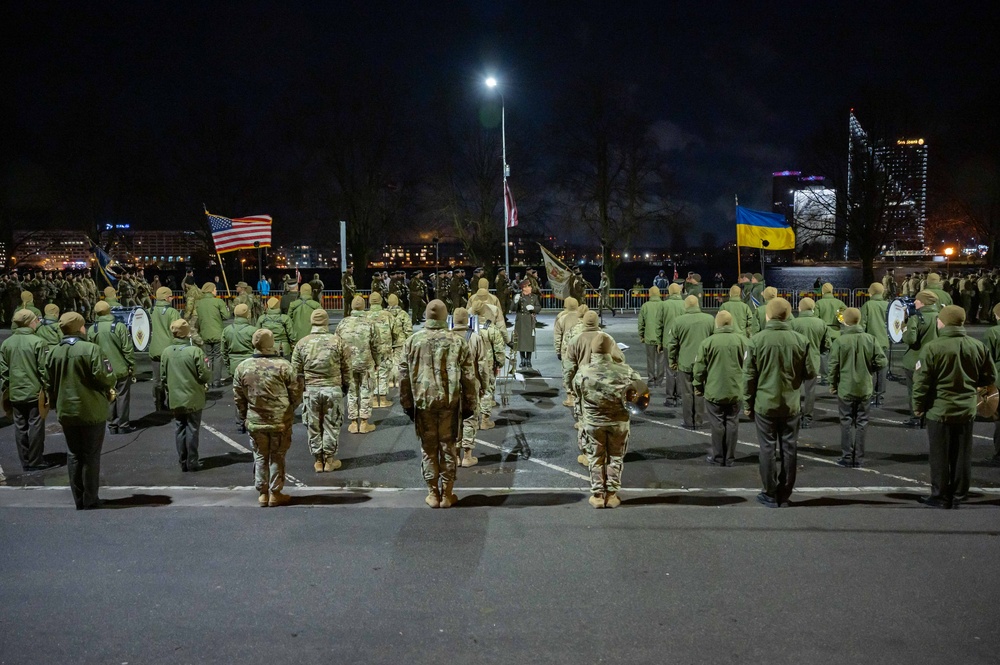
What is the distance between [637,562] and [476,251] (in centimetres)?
3633

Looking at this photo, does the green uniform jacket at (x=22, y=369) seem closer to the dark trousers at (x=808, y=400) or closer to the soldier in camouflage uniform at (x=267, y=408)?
the soldier in camouflage uniform at (x=267, y=408)

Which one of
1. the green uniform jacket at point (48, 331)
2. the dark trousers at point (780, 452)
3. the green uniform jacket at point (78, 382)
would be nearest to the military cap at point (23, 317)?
the green uniform jacket at point (48, 331)

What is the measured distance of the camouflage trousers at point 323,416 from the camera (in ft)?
30.4

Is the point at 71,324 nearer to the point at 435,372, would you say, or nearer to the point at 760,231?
the point at 435,372

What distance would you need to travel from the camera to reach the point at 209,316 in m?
15.5

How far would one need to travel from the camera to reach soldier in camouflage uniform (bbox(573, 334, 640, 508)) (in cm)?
741

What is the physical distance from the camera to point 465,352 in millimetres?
7574

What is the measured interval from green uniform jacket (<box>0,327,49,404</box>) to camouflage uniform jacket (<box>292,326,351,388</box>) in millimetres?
3275

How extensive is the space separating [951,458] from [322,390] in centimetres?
707

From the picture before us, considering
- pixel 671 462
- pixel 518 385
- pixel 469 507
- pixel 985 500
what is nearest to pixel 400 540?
pixel 469 507

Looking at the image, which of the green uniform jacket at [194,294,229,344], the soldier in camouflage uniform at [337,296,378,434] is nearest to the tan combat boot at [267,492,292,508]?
the soldier in camouflage uniform at [337,296,378,434]

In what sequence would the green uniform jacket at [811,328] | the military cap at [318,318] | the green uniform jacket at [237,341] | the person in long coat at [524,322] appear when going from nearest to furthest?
the military cap at [318,318], the green uniform jacket at [811,328], the green uniform jacket at [237,341], the person in long coat at [524,322]

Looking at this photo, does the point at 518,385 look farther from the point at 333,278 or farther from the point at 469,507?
the point at 333,278

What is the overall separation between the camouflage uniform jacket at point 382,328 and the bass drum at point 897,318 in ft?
29.4
